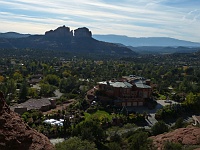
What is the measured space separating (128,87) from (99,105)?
7.21 m

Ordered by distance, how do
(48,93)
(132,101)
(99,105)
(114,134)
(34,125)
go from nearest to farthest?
(114,134)
(34,125)
(99,105)
(132,101)
(48,93)

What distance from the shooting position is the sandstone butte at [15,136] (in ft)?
40.5

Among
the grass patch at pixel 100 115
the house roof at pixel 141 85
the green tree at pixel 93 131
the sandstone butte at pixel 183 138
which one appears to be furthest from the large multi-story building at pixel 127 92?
the sandstone butte at pixel 183 138

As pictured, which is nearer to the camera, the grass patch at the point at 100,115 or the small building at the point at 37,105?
the grass patch at the point at 100,115

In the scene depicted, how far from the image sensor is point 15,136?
12.8 m

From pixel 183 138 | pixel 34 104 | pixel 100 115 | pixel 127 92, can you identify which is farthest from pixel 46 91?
pixel 183 138

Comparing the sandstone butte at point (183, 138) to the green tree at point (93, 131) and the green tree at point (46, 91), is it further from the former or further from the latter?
the green tree at point (46, 91)

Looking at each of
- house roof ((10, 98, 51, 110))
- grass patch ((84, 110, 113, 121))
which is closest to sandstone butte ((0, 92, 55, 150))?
grass patch ((84, 110, 113, 121))

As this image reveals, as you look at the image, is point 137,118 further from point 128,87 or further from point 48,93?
point 48,93

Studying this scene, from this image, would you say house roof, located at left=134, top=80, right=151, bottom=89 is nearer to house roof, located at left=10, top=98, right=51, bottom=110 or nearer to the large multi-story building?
the large multi-story building

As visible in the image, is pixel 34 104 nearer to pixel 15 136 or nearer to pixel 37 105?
pixel 37 105

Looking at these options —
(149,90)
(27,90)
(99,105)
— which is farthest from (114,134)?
(27,90)

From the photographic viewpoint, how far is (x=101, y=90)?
55.1m

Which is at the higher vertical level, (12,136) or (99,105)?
(12,136)
